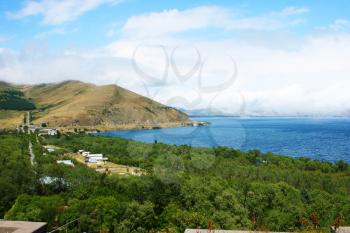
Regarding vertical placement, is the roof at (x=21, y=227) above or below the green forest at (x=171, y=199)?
above

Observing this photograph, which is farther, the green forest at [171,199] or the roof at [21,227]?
the green forest at [171,199]

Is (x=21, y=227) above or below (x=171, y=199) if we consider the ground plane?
above

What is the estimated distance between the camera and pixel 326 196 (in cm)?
4922

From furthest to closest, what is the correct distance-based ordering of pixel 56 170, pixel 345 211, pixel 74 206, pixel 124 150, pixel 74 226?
pixel 124 150, pixel 56 170, pixel 345 211, pixel 74 206, pixel 74 226

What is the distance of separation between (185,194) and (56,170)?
24233mm

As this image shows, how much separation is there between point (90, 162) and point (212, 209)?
63477mm

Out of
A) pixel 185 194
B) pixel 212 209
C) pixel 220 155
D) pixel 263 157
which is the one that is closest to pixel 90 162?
pixel 220 155

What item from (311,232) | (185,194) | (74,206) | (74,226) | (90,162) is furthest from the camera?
(90,162)

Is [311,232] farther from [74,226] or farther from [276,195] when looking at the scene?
→ [276,195]

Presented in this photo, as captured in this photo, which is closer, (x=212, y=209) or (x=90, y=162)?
(x=212, y=209)

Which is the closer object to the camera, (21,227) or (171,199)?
(21,227)

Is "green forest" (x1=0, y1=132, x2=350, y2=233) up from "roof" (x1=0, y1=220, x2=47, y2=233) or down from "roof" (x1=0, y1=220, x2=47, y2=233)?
down

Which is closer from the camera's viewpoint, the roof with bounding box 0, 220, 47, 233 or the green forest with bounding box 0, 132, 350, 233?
the roof with bounding box 0, 220, 47, 233

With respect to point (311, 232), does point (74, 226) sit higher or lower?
lower
